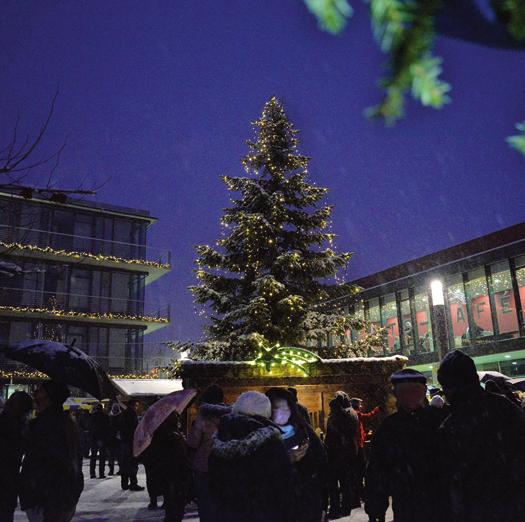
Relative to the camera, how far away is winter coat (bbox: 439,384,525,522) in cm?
332

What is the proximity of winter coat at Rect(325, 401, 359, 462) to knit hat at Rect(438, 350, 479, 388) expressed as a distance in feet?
17.7

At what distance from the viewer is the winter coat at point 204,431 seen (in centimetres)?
565

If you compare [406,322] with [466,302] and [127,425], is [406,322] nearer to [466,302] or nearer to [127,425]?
[466,302]

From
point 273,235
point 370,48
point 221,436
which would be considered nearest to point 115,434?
point 273,235

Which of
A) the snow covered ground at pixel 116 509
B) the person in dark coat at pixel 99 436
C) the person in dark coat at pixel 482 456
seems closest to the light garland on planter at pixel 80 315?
the person in dark coat at pixel 99 436

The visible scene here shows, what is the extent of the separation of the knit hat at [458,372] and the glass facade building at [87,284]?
31159 mm

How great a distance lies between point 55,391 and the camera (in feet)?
18.0

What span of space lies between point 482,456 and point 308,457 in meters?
2.29

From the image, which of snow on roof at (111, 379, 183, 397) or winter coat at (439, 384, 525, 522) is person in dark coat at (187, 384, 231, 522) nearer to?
winter coat at (439, 384, 525, 522)

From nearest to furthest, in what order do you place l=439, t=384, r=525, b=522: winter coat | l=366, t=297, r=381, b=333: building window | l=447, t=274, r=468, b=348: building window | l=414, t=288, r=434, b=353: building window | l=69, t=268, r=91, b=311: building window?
1. l=439, t=384, r=525, b=522: winter coat
2. l=69, t=268, r=91, b=311: building window
3. l=447, t=274, r=468, b=348: building window
4. l=414, t=288, r=434, b=353: building window
5. l=366, t=297, r=381, b=333: building window

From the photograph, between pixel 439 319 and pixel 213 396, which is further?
pixel 439 319

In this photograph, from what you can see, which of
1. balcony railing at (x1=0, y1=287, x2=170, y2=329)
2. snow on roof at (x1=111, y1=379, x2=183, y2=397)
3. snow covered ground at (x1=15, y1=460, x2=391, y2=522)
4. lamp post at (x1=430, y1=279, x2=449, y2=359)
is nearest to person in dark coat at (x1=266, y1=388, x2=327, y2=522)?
snow covered ground at (x1=15, y1=460, x2=391, y2=522)

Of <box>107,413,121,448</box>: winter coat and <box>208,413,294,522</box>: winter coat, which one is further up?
<box>208,413,294,522</box>: winter coat

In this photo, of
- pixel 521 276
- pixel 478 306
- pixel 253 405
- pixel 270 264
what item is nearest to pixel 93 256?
pixel 270 264
